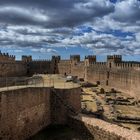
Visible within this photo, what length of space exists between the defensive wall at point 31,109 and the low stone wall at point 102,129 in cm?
168

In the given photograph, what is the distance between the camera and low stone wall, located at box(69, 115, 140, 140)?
16.8m

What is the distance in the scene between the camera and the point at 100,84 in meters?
57.0

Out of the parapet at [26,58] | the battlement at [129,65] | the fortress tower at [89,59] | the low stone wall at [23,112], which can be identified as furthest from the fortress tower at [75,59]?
the low stone wall at [23,112]

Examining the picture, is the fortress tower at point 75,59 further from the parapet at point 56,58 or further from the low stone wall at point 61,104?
the low stone wall at point 61,104

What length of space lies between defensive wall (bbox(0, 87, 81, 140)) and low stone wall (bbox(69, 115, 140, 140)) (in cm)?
168

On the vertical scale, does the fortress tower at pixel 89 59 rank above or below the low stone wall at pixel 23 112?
above

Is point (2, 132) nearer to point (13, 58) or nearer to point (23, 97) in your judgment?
point (23, 97)

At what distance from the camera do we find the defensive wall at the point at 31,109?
16.9 m

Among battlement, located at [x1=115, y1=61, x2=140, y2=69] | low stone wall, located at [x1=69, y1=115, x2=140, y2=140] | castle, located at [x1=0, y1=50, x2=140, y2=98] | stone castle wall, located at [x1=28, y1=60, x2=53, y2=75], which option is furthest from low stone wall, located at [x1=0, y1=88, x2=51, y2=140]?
stone castle wall, located at [x1=28, y1=60, x2=53, y2=75]

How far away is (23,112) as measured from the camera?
18.6m

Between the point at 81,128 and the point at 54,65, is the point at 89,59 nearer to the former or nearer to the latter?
the point at 54,65

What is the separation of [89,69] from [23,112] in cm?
4396

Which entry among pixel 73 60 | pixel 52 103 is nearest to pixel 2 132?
pixel 52 103

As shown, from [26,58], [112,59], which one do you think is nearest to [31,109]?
[112,59]
